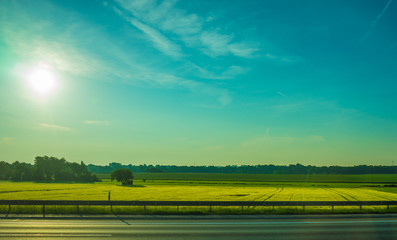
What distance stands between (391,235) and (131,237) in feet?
41.8

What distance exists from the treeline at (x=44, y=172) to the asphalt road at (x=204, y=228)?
108 meters

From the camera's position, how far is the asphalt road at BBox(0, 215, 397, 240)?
1512 centimetres

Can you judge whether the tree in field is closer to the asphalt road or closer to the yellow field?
the yellow field

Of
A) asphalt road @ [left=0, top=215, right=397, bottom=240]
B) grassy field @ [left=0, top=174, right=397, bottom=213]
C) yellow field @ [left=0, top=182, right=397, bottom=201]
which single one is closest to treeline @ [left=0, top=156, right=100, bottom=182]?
grassy field @ [left=0, top=174, right=397, bottom=213]

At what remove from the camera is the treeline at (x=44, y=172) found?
121 metres

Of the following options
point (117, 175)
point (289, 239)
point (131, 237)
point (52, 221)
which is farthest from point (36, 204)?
point (117, 175)

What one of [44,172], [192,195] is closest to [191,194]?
[192,195]

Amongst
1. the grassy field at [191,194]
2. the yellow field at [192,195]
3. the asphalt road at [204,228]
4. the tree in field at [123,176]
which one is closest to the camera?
the asphalt road at [204,228]

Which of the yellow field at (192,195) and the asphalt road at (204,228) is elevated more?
the asphalt road at (204,228)

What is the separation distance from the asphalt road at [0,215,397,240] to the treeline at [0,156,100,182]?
10825 centimetres

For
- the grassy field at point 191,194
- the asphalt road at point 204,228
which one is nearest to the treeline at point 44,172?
the grassy field at point 191,194

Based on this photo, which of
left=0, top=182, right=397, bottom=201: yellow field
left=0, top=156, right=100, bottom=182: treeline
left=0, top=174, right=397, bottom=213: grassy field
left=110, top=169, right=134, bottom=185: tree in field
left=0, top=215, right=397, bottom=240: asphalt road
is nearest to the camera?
left=0, top=215, right=397, bottom=240: asphalt road

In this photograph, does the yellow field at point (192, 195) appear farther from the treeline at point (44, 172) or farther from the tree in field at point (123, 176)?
the treeline at point (44, 172)

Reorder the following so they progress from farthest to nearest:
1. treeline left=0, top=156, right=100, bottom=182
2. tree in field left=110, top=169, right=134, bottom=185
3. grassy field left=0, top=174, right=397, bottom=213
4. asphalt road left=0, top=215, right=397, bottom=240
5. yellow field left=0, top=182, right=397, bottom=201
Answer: treeline left=0, top=156, right=100, bottom=182
tree in field left=110, top=169, right=134, bottom=185
yellow field left=0, top=182, right=397, bottom=201
grassy field left=0, top=174, right=397, bottom=213
asphalt road left=0, top=215, right=397, bottom=240
